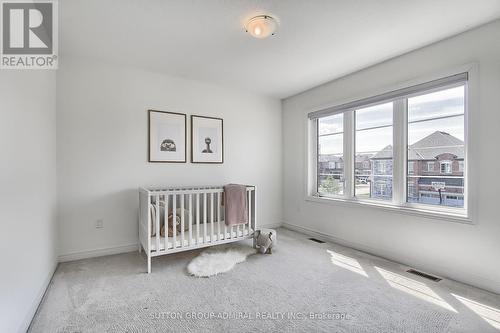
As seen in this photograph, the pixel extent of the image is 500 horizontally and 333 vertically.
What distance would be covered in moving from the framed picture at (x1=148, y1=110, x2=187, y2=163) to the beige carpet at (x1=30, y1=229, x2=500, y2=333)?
132 cm

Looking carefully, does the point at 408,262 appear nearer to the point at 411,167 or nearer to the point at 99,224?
the point at 411,167

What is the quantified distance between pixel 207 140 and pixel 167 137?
58cm

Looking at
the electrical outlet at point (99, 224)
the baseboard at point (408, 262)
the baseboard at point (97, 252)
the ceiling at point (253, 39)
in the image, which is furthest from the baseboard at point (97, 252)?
the baseboard at point (408, 262)

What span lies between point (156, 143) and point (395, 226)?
3.06 meters

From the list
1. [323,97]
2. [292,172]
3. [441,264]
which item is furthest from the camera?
[292,172]

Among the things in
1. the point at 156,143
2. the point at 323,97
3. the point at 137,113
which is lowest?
the point at 156,143

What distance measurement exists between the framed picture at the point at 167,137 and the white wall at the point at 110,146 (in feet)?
0.26

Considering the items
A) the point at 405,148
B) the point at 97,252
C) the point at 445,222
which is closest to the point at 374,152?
the point at 405,148

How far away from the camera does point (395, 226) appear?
272 centimetres

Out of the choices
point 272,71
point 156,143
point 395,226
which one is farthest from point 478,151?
point 156,143

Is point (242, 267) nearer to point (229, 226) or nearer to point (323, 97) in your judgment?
point (229, 226)

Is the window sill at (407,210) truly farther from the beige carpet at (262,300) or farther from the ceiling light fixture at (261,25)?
the ceiling light fixture at (261,25)

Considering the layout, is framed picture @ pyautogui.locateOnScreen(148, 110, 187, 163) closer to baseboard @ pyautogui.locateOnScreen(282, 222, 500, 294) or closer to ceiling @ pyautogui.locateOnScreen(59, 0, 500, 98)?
ceiling @ pyautogui.locateOnScreen(59, 0, 500, 98)

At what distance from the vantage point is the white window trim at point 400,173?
86.2 inches
